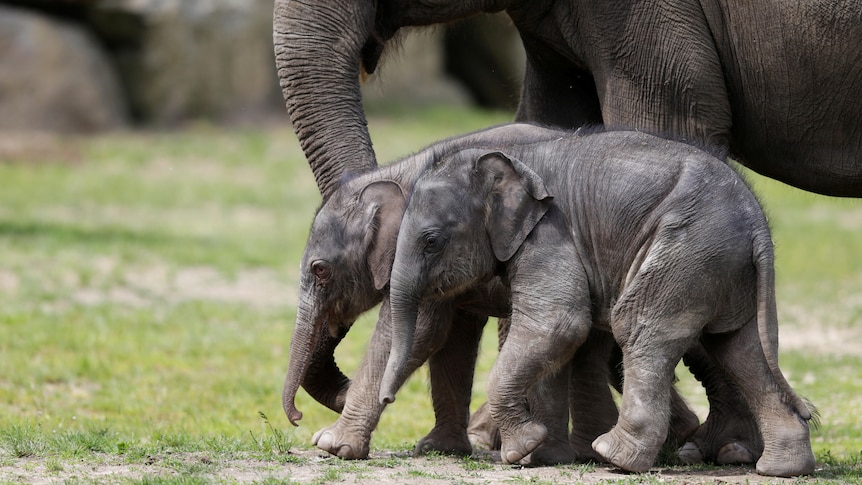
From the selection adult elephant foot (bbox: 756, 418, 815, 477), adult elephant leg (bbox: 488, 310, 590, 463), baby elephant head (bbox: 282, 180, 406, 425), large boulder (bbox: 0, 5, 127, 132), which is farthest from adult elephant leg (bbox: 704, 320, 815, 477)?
large boulder (bbox: 0, 5, 127, 132)

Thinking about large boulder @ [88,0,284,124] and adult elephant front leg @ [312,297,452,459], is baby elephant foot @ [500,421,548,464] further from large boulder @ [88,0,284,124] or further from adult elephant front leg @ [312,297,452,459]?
large boulder @ [88,0,284,124]

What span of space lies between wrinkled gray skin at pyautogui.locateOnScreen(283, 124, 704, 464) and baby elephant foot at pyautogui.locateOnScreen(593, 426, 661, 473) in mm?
442

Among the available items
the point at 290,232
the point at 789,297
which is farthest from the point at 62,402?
the point at 290,232

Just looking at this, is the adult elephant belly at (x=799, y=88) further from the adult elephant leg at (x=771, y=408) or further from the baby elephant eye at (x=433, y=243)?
the baby elephant eye at (x=433, y=243)

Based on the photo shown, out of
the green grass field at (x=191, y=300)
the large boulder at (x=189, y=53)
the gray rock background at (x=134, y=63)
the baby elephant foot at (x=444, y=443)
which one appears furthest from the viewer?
the large boulder at (x=189, y=53)

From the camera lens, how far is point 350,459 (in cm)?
580

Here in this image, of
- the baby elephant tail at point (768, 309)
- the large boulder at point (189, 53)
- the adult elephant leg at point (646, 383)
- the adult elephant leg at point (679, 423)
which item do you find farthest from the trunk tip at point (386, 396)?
the large boulder at point (189, 53)

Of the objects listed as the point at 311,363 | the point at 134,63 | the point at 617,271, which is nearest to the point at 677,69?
the point at 617,271

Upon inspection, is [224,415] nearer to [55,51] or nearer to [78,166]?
[78,166]

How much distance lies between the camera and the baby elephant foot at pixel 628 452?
5.34 m

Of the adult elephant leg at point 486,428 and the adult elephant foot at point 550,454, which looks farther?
the adult elephant leg at point 486,428

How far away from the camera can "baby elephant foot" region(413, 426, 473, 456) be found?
20.4 ft

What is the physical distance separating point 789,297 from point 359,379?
909cm

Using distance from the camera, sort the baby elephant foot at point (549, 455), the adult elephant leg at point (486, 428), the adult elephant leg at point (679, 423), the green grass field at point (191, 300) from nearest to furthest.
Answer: the baby elephant foot at point (549, 455), the adult elephant leg at point (679, 423), the adult elephant leg at point (486, 428), the green grass field at point (191, 300)
